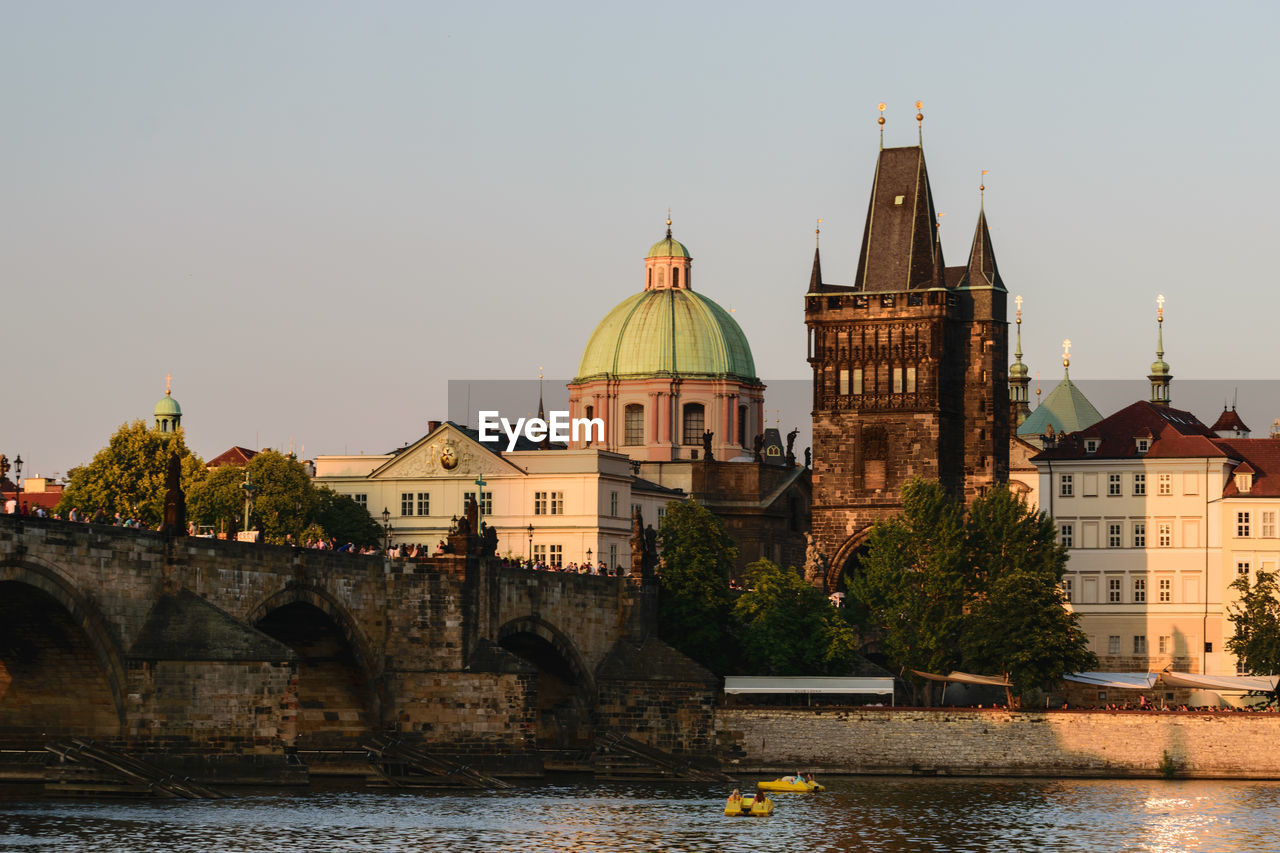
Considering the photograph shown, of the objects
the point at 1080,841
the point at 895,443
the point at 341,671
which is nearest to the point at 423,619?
the point at 341,671

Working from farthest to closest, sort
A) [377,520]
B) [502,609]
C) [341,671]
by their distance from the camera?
[377,520]
[502,609]
[341,671]

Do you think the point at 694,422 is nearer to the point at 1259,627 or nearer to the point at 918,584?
the point at 918,584

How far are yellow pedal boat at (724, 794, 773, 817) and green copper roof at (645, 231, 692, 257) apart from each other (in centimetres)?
9294

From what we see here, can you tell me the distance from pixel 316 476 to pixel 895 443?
3567cm

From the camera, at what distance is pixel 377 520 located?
→ 154000 mm

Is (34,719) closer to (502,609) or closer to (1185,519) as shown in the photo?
(502,609)

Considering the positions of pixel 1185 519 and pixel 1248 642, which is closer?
pixel 1248 642

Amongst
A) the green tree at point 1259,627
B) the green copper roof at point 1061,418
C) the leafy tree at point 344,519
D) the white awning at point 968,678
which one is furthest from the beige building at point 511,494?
the green copper roof at point 1061,418

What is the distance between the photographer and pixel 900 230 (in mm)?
152250

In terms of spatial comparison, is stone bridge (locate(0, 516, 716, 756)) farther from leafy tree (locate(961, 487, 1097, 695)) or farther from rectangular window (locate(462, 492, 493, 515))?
rectangular window (locate(462, 492, 493, 515))

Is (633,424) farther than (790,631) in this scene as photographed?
Yes

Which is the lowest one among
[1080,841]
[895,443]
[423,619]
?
[1080,841]

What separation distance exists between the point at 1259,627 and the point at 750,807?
1651 inches
